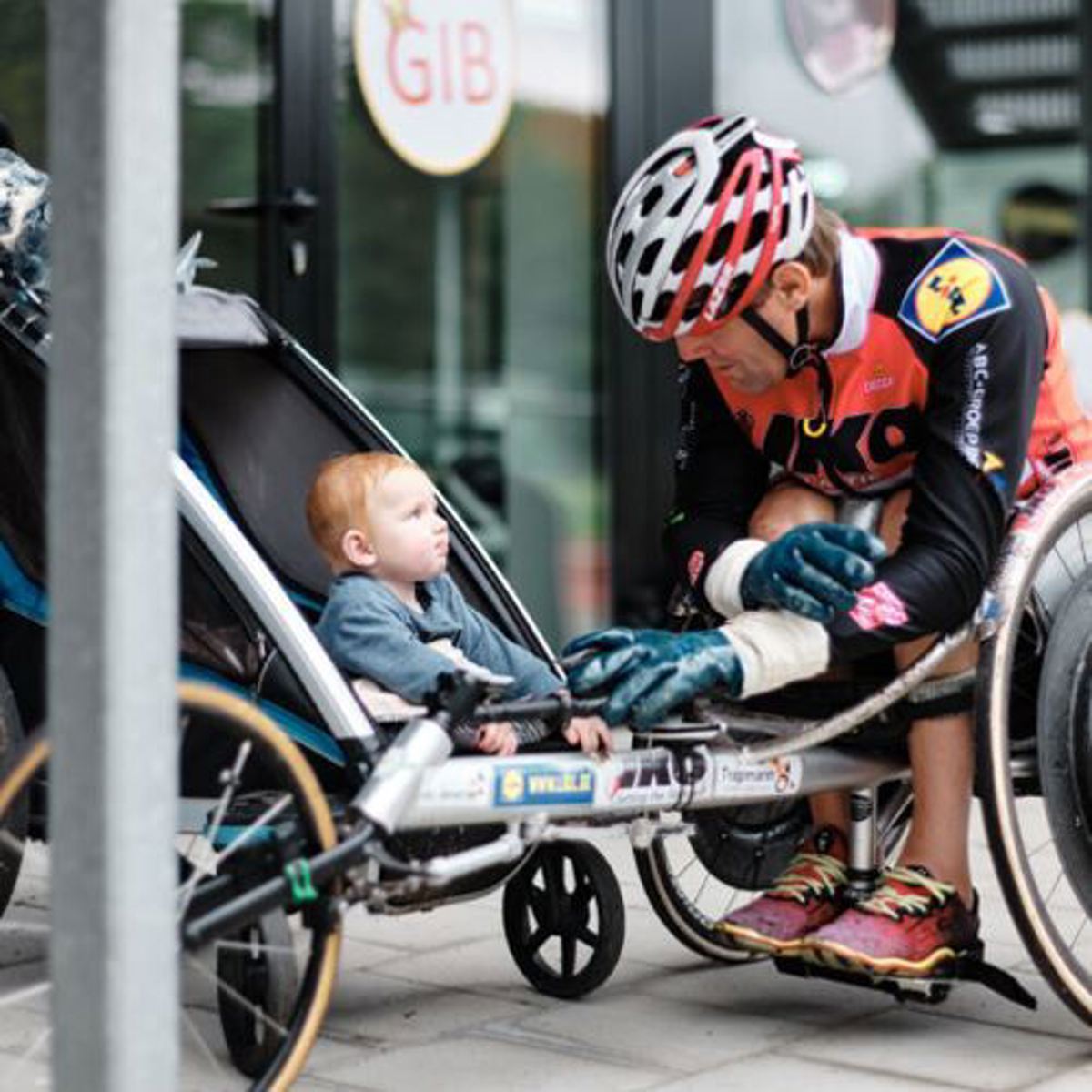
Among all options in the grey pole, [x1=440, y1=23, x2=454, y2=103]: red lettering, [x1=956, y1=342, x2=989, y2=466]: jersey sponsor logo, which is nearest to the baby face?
[x1=956, y1=342, x2=989, y2=466]: jersey sponsor logo

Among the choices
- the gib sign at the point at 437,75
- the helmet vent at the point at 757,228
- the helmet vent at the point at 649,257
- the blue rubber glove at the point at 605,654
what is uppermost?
the gib sign at the point at 437,75

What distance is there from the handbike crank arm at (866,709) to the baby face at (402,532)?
511mm

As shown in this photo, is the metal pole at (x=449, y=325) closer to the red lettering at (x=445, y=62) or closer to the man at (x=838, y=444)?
the red lettering at (x=445, y=62)

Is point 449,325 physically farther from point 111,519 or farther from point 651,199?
point 111,519

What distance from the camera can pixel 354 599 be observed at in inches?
130

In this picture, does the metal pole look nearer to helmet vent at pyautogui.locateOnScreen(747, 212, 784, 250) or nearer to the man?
the man

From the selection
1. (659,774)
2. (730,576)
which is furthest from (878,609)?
(659,774)

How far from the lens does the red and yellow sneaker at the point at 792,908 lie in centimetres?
336

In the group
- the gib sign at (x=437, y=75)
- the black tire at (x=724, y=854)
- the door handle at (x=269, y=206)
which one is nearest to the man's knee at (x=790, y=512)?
the black tire at (x=724, y=854)

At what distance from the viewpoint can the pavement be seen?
10.4 ft

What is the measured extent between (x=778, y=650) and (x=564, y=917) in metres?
0.64

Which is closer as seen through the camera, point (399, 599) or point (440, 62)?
point (399, 599)

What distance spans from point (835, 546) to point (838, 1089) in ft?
2.26

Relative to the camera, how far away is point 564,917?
3582 mm
